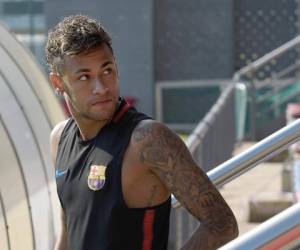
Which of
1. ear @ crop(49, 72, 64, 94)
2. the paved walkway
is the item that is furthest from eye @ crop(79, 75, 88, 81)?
the paved walkway

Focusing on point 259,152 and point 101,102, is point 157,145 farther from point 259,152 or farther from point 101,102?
point 259,152

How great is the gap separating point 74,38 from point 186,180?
0.53 meters

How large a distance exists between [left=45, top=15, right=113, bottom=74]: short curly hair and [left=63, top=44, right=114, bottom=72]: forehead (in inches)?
0.5

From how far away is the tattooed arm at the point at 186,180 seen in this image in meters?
2.64

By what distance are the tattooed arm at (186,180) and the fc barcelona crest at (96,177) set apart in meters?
0.13

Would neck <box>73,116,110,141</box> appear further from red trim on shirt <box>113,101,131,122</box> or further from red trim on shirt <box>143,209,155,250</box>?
red trim on shirt <box>143,209,155,250</box>

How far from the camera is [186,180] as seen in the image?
104 inches

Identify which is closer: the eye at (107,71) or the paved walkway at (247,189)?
the eye at (107,71)

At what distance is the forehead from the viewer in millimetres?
2775

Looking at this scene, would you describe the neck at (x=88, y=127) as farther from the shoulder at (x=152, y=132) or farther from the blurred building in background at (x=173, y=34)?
the blurred building in background at (x=173, y=34)

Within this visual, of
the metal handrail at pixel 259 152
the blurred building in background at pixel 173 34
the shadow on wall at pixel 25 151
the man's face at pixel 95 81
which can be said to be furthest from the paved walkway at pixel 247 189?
the blurred building in background at pixel 173 34

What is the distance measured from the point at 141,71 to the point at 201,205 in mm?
19951

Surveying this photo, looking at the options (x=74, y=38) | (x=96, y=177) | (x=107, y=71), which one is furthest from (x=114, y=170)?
(x=74, y=38)

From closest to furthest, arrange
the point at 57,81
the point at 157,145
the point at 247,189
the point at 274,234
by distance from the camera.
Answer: the point at 274,234 → the point at 157,145 → the point at 57,81 → the point at 247,189
